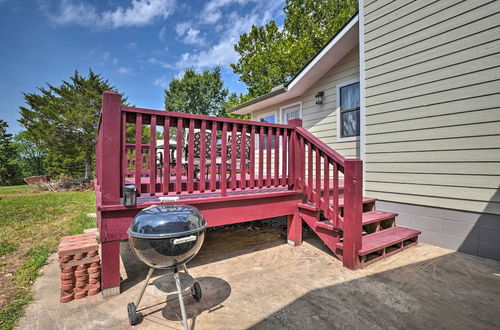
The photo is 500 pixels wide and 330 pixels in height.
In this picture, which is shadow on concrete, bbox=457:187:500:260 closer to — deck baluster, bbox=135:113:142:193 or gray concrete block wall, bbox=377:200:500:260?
gray concrete block wall, bbox=377:200:500:260

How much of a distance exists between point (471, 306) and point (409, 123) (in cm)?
256

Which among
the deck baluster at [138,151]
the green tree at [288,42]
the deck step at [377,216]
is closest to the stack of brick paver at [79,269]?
the deck baluster at [138,151]

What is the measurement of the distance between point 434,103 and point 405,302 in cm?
279

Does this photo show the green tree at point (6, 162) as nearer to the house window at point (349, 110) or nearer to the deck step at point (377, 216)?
the house window at point (349, 110)

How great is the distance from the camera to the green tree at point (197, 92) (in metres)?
25.9

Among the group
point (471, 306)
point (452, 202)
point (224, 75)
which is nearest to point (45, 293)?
point (471, 306)

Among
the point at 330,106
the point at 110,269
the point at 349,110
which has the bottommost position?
the point at 110,269

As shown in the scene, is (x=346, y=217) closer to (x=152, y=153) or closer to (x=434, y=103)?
(x=152, y=153)

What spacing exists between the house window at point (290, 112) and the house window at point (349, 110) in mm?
1430

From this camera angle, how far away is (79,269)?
200cm

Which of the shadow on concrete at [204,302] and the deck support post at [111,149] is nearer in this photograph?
the shadow on concrete at [204,302]

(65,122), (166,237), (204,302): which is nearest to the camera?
(166,237)

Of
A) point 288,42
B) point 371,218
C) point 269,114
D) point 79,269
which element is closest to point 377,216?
point 371,218

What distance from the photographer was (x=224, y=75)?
27031 millimetres
